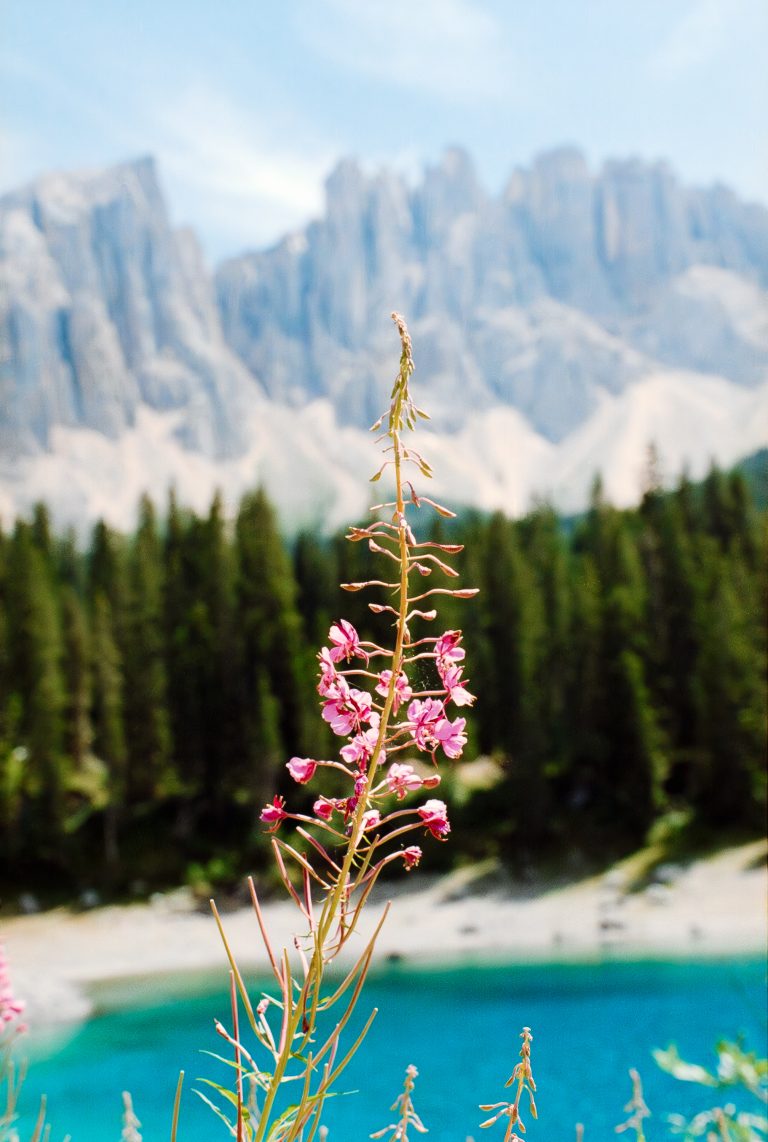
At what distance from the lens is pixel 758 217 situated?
16088cm

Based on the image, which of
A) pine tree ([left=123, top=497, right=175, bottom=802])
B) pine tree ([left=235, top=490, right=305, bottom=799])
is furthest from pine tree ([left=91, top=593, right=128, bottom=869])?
pine tree ([left=235, top=490, right=305, bottom=799])

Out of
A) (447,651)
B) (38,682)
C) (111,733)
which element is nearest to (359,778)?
(447,651)

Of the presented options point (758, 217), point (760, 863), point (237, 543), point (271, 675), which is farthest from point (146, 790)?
point (758, 217)

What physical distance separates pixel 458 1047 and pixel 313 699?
1631 cm

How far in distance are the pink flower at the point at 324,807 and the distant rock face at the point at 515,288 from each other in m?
146

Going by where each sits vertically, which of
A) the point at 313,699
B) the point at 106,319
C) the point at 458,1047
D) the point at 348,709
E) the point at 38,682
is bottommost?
the point at 458,1047

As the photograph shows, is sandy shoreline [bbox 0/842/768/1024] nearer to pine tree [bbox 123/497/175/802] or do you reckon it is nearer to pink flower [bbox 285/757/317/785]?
pine tree [bbox 123/497/175/802]

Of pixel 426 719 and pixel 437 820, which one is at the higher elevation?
pixel 426 719

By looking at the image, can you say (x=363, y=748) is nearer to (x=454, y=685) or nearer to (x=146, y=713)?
(x=454, y=685)

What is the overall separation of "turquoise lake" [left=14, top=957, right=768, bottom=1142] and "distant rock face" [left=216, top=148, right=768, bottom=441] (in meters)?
130

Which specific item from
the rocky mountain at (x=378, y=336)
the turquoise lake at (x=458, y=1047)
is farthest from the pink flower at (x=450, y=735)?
the rocky mountain at (x=378, y=336)

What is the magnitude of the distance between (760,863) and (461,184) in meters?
149

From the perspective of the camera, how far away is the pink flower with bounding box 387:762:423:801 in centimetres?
159

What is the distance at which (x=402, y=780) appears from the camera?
1611mm
